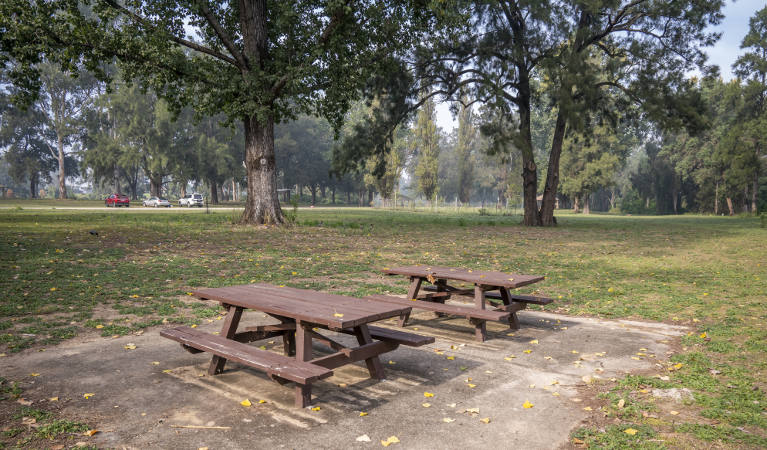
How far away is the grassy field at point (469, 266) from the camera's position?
157 inches

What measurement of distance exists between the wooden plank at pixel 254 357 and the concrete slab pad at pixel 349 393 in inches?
14.4

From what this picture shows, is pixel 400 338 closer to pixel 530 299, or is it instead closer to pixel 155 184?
pixel 530 299

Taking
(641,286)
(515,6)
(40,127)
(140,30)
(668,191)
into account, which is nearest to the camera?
(641,286)

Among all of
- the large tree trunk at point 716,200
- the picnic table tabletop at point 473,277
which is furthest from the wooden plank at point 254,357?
the large tree trunk at point 716,200

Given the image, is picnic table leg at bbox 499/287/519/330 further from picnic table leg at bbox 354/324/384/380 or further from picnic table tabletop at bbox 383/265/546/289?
picnic table leg at bbox 354/324/384/380

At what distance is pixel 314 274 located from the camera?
395 inches

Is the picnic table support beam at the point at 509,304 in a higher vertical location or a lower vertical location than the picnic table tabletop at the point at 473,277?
lower

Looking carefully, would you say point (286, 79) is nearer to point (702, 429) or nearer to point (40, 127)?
point (702, 429)

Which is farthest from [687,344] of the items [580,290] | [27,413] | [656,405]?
[27,413]

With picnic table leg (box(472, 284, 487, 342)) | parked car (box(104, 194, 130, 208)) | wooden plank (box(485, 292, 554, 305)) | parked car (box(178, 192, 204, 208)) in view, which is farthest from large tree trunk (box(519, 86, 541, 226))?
parked car (box(178, 192, 204, 208))

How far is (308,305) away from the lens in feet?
14.5

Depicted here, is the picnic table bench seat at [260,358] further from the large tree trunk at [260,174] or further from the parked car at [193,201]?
the parked car at [193,201]

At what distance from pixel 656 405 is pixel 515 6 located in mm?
22810

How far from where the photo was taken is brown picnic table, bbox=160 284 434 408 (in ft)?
12.5
